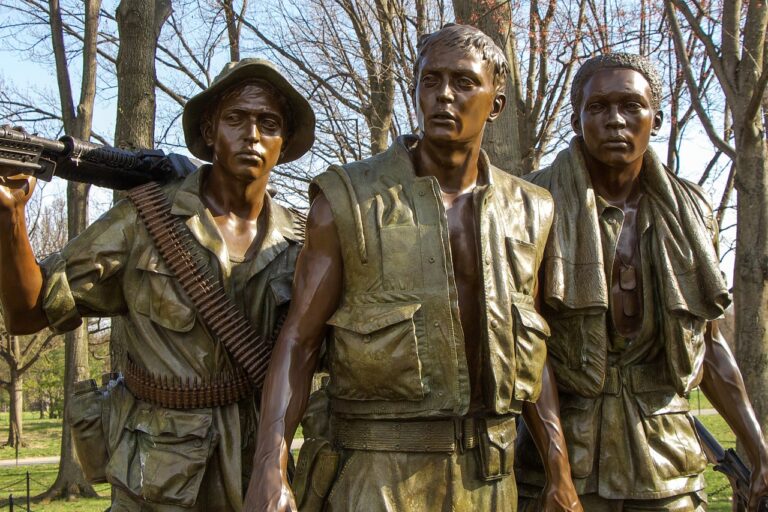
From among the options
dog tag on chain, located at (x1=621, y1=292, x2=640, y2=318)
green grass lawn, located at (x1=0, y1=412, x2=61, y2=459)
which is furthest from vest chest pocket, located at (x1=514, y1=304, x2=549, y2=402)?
green grass lawn, located at (x1=0, y1=412, x2=61, y2=459)

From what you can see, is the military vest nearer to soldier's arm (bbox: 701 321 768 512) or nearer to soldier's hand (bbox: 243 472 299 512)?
soldier's hand (bbox: 243 472 299 512)

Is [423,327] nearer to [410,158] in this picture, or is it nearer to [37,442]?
[410,158]

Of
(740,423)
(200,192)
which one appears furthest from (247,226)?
(740,423)

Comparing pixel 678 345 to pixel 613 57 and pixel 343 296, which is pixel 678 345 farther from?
pixel 343 296

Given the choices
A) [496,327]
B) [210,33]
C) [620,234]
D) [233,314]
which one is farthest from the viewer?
[210,33]

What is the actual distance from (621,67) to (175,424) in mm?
2452

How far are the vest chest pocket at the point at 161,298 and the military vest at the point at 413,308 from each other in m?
0.82

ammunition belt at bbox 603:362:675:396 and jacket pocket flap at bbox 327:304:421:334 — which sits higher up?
jacket pocket flap at bbox 327:304:421:334

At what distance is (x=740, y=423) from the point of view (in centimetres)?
403

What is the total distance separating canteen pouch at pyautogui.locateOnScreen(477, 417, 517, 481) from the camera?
9.86 ft

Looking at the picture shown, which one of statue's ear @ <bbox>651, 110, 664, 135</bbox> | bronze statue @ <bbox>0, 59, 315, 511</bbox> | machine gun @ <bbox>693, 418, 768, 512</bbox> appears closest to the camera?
bronze statue @ <bbox>0, 59, 315, 511</bbox>

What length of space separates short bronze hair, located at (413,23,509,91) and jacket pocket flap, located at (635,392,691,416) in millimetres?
1532

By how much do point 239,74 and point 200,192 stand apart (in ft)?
1.84

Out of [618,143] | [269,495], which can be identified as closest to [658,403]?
[618,143]
